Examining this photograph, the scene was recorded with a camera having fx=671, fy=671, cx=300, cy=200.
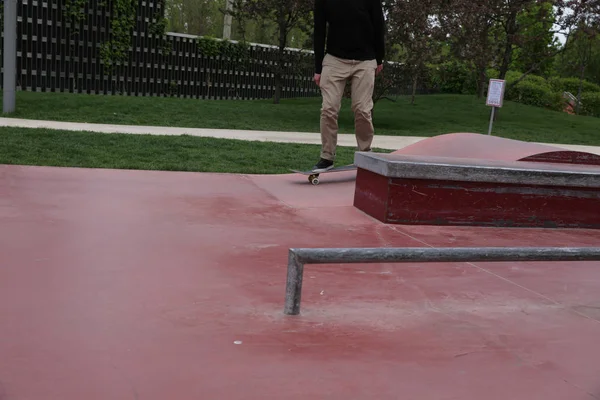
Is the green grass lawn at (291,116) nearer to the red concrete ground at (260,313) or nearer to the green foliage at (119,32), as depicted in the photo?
the green foliage at (119,32)

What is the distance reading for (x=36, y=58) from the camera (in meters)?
19.9

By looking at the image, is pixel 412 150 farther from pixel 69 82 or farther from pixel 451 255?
pixel 69 82

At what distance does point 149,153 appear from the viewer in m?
8.25

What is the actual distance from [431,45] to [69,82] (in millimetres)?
11199

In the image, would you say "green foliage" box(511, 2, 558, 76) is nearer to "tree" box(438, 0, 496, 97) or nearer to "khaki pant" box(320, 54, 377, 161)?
"tree" box(438, 0, 496, 97)

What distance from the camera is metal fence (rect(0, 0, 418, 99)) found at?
65.0ft

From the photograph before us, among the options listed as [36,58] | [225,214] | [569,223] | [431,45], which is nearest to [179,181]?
[225,214]

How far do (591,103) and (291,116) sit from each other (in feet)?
81.2

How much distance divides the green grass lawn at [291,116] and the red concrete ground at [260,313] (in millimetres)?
8536

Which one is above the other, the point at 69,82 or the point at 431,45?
the point at 431,45

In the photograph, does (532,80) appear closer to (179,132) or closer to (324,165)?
(179,132)

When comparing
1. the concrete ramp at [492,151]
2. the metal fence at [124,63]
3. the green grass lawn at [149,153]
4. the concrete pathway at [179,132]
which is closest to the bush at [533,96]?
the metal fence at [124,63]

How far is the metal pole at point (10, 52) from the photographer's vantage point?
12.0 m

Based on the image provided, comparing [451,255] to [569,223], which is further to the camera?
[569,223]
